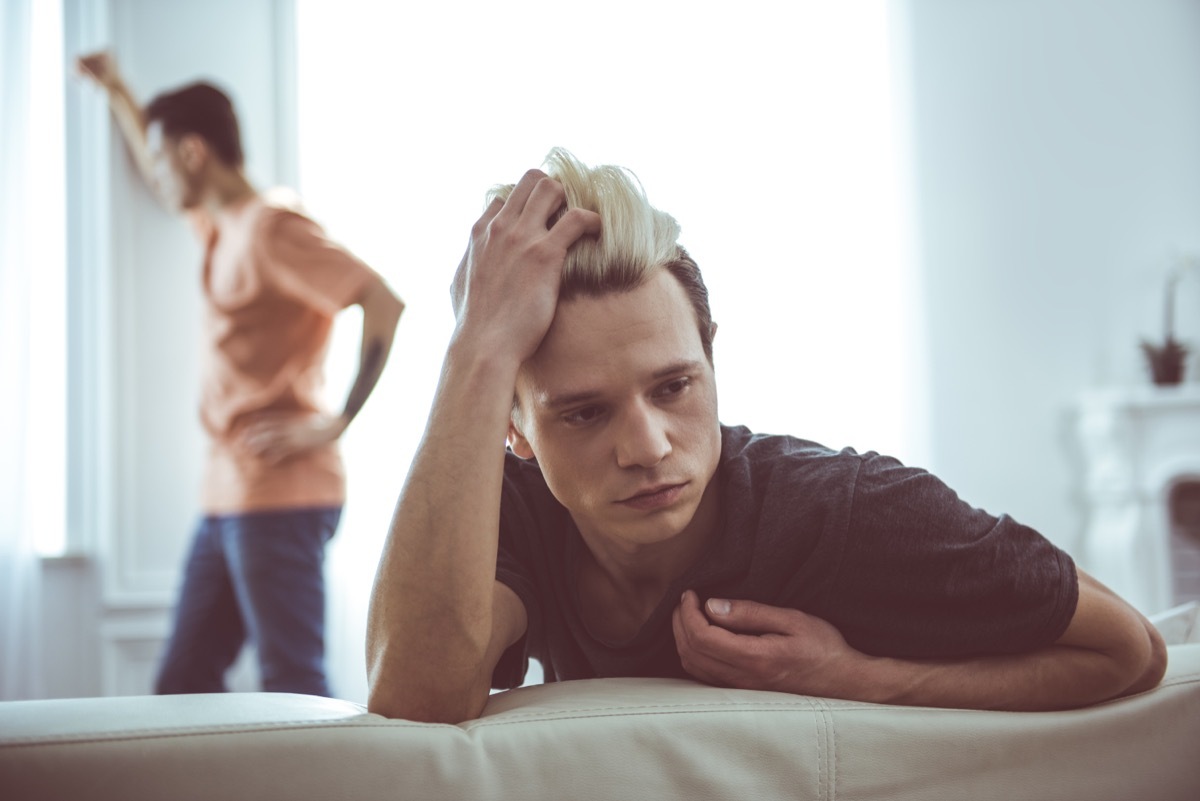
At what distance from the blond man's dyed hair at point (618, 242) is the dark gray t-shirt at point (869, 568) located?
220 millimetres

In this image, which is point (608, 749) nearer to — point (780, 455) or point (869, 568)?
point (869, 568)

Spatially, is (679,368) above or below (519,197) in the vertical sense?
below

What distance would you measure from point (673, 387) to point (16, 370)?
272 cm

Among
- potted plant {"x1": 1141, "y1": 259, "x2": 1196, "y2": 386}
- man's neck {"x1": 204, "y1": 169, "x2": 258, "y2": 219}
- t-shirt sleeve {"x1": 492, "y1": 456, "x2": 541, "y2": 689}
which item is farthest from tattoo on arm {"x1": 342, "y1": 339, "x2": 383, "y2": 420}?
potted plant {"x1": 1141, "y1": 259, "x2": 1196, "y2": 386}

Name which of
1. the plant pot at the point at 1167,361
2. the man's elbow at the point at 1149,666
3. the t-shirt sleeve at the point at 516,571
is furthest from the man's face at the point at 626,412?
the plant pot at the point at 1167,361

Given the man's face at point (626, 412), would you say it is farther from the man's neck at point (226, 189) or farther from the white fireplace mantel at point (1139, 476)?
the white fireplace mantel at point (1139, 476)

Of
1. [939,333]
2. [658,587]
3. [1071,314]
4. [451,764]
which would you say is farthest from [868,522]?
[1071,314]

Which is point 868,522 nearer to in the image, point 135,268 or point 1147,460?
point 135,268

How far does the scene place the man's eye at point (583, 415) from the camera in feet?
3.06

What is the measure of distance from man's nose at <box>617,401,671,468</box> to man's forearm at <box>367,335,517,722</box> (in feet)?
0.36

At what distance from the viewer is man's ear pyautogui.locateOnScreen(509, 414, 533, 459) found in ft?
3.61

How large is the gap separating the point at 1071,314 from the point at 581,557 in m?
3.30

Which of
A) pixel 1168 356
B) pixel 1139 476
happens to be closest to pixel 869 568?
pixel 1139 476

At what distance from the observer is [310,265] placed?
2.07m
